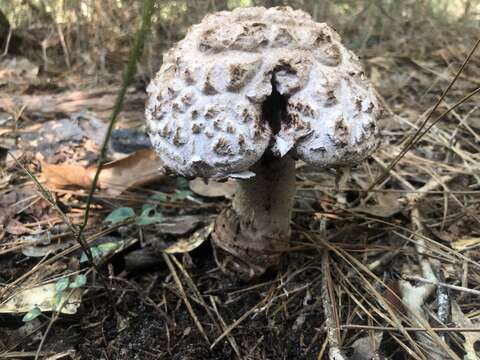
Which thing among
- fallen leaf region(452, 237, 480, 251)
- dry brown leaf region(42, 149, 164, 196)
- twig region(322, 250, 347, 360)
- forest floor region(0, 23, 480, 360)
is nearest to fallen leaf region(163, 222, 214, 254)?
forest floor region(0, 23, 480, 360)

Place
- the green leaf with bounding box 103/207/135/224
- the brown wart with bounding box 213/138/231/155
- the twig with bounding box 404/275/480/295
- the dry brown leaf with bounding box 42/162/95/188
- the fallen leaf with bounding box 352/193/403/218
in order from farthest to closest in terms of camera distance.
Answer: the dry brown leaf with bounding box 42/162/95/188
the fallen leaf with bounding box 352/193/403/218
the green leaf with bounding box 103/207/135/224
the twig with bounding box 404/275/480/295
the brown wart with bounding box 213/138/231/155

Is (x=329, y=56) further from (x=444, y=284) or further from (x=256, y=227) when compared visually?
(x=444, y=284)

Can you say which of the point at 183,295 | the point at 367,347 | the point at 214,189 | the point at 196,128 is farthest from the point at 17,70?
the point at 367,347

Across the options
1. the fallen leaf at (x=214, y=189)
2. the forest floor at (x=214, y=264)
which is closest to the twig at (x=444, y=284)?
the forest floor at (x=214, y=264)

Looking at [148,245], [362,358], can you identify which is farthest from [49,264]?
[362,358]

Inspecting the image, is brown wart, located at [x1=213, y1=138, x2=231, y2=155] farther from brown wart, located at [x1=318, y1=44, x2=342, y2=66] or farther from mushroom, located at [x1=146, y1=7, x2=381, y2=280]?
brown wart, located at [x1=318, y1=44, x2=342, y2=66]

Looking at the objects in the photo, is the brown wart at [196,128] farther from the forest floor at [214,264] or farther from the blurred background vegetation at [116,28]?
the blurred background vegetation at [116,28]

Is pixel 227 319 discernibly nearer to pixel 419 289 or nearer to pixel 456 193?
pixel 419 289
